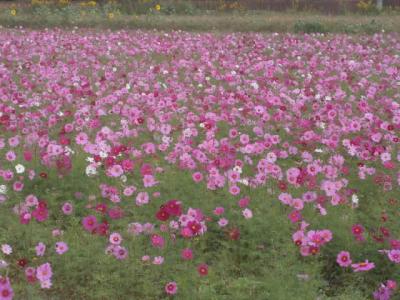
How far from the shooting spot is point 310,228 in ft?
14.0

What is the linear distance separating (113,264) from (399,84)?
5.94 meters

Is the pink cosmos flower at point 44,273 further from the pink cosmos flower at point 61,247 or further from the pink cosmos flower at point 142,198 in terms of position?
the pink cosmos flower at point 142,198

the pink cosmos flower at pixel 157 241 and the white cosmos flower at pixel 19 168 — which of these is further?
the white cosmos flower at pixel 19 168

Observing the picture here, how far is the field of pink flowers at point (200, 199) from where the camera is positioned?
3.81 m

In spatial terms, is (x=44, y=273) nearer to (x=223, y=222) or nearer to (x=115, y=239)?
(x=115, y=239)

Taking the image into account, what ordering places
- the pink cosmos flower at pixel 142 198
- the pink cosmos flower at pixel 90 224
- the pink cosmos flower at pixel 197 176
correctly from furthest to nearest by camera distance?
1. the pink cosmos flower at pixel 197 176
2. the pink cosmos flower at pixel 142 198
3. the pink cosmos flower at pixel 90 224

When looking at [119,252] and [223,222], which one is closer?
[119,252]

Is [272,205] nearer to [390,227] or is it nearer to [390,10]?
[390,227]

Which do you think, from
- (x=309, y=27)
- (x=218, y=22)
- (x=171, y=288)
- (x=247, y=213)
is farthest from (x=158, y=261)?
(x=218, y=22)

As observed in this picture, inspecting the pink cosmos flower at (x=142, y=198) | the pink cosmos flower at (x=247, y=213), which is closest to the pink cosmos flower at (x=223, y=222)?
the pink cosmos flower at (x=247, y=213)

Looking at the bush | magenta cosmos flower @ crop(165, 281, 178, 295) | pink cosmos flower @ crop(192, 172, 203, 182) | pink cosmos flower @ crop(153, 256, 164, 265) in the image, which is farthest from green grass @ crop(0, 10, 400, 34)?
magenta cosmos flower @ crop(165, 281, 178, 295)

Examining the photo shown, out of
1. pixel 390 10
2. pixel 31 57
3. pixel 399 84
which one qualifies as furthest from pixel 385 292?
pixel 390 10

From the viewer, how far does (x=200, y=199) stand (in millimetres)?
4629

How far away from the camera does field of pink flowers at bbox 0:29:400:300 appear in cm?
381
